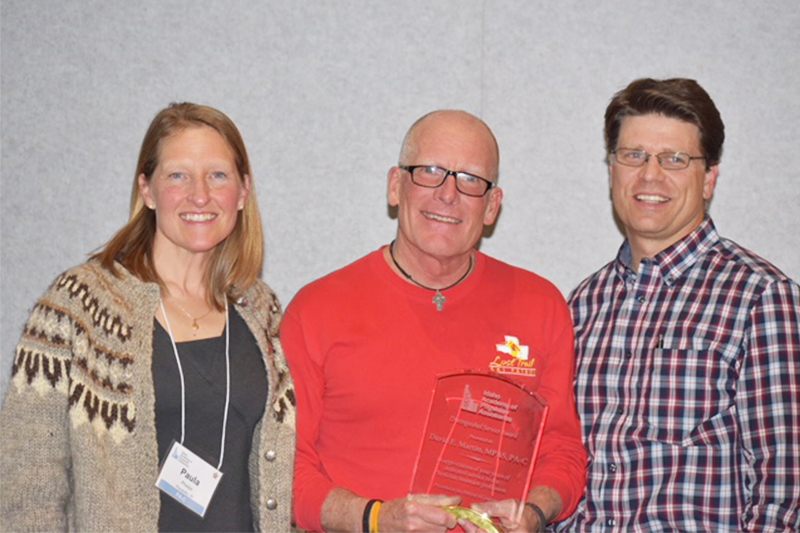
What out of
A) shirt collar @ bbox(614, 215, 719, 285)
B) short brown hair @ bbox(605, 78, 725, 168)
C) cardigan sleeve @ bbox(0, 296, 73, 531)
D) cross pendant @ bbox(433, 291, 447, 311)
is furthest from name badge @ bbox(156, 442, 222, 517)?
short brown hair @ bbox(605, 78, 725, 168)

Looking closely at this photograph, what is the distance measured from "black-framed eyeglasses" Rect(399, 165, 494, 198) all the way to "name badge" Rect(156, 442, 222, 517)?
112 centimetres

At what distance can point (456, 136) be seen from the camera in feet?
9.43

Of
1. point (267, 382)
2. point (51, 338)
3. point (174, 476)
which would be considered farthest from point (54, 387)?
point (267, 382)

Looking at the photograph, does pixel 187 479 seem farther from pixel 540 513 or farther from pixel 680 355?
pixel 680 355

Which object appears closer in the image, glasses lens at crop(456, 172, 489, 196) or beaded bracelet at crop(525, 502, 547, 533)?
beaded bracelet at crop(525, 502, 547, 533)

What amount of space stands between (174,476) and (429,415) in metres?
0.73

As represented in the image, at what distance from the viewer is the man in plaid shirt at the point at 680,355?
262 centimetres

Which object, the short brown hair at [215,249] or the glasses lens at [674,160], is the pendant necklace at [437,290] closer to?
the short brown hair at [215,249]

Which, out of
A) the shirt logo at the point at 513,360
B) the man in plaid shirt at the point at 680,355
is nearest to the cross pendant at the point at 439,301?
the shirt logo at the point at 513,360

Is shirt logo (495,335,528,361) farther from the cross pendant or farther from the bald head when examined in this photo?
the bald head

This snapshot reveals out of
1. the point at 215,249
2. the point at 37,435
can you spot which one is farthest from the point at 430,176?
the point at 37,435

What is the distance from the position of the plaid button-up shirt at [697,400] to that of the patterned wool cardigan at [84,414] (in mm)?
1417

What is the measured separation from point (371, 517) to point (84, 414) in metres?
0.84

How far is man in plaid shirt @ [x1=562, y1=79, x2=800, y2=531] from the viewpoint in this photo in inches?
103
